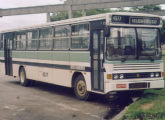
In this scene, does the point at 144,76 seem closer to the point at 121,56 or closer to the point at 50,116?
the point at 121,56

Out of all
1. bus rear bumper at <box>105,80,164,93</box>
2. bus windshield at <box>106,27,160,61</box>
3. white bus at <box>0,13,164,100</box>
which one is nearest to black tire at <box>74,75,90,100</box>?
white bus at <box>0,13,164,100</box>

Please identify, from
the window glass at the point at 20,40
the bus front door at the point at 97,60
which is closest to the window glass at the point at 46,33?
the window glass at the point at 20,40

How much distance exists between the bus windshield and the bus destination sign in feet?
0.76

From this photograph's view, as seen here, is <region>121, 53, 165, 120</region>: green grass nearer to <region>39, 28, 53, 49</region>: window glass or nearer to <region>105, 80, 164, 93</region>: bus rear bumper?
<region>105, 80, 164, 93</region>: bus rear bumper

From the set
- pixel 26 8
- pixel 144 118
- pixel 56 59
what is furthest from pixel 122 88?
pixel 26 8

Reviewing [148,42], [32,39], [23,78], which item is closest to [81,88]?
[148,42]

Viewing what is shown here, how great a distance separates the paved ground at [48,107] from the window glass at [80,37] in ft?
6.81

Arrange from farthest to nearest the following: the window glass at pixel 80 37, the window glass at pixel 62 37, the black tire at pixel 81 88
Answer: the window glass at pixel 62 37 → the black tire at pixel 81 88 → the window glass at pixel 80 37

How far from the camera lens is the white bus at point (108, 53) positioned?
11.0 meters

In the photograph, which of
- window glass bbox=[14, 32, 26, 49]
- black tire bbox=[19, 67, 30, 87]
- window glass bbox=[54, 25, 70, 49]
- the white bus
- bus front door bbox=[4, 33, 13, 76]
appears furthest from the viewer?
bus front door bbox=[4, 33, 13, 76]

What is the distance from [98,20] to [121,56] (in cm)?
Result: 155

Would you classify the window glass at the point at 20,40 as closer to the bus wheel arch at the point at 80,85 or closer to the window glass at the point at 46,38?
the window glass at the point at 46,38

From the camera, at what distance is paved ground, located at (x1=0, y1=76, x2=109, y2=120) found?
9.77 meters

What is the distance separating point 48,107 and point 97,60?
2.29 metres
